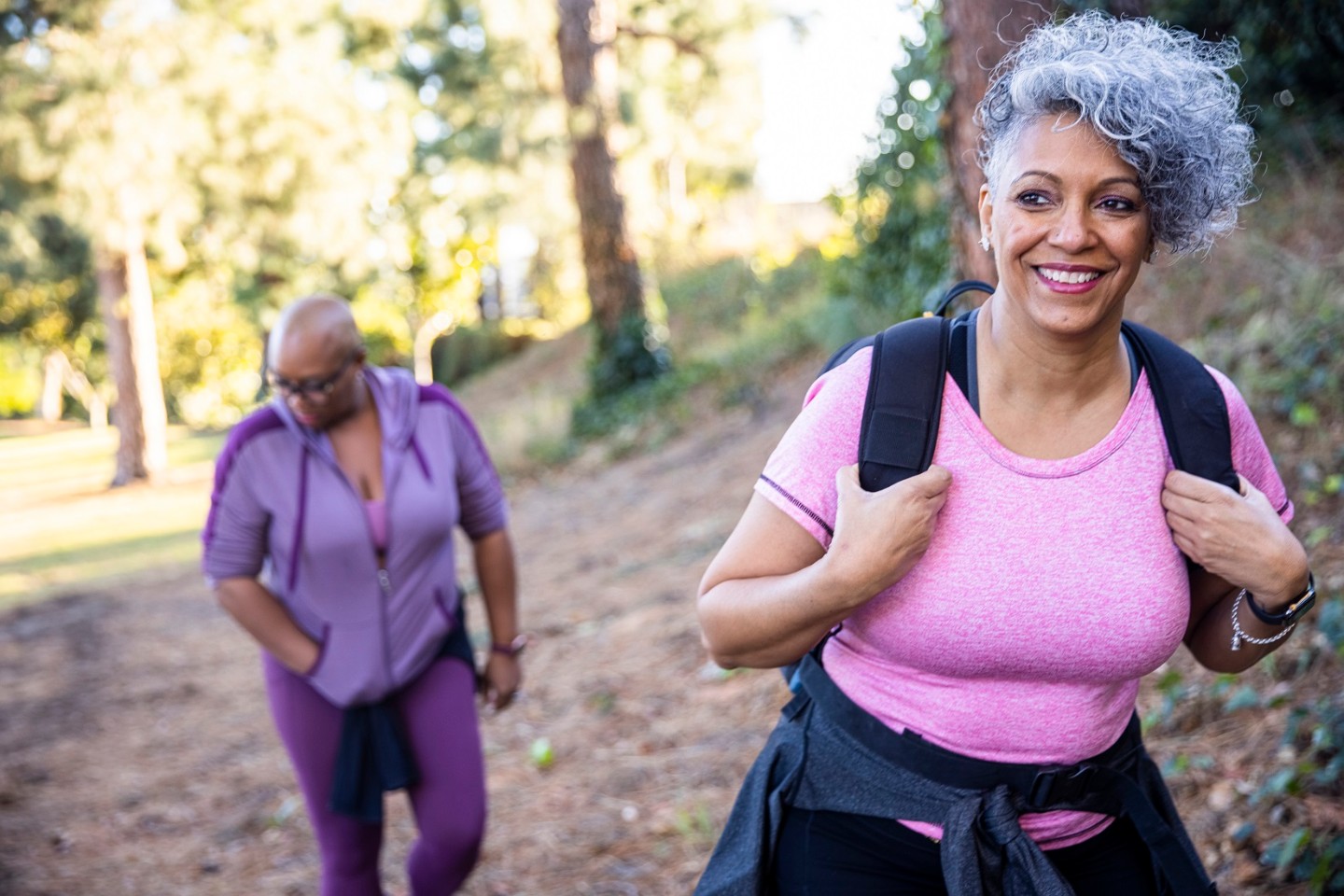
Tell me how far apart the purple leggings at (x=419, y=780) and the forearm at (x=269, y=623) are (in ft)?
0.39

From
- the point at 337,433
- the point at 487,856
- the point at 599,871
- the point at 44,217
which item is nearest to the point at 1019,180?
the point at 337,433

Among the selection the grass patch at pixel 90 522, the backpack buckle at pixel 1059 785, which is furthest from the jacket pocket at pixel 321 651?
the grass patch at pixel 90 522

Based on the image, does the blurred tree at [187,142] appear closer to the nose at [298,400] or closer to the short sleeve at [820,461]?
the nose at [298,400]

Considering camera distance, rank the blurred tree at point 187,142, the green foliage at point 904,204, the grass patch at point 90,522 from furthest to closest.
Result: 1. the blurred tree at point 187,142
2. the grass patch at point 90,522
3. the green foliage at point 904,204

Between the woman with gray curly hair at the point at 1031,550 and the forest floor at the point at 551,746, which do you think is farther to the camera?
the forest floor at the point at 551,746

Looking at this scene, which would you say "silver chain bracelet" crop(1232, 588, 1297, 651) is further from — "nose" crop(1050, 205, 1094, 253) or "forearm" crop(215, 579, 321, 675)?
"forearm" crop(215, 579, 321, 675)

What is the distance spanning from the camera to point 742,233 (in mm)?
28500

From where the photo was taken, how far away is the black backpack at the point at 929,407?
1932 millimetres

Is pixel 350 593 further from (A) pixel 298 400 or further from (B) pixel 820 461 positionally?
(B) pixel 820 461

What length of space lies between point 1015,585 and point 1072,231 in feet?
1.94

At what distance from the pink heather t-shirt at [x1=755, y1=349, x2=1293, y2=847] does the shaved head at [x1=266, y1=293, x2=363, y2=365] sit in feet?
6.52

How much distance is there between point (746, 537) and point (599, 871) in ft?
9.96

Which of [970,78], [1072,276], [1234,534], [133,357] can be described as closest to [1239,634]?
[1234,534]

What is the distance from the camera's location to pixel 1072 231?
1919 millimetres
